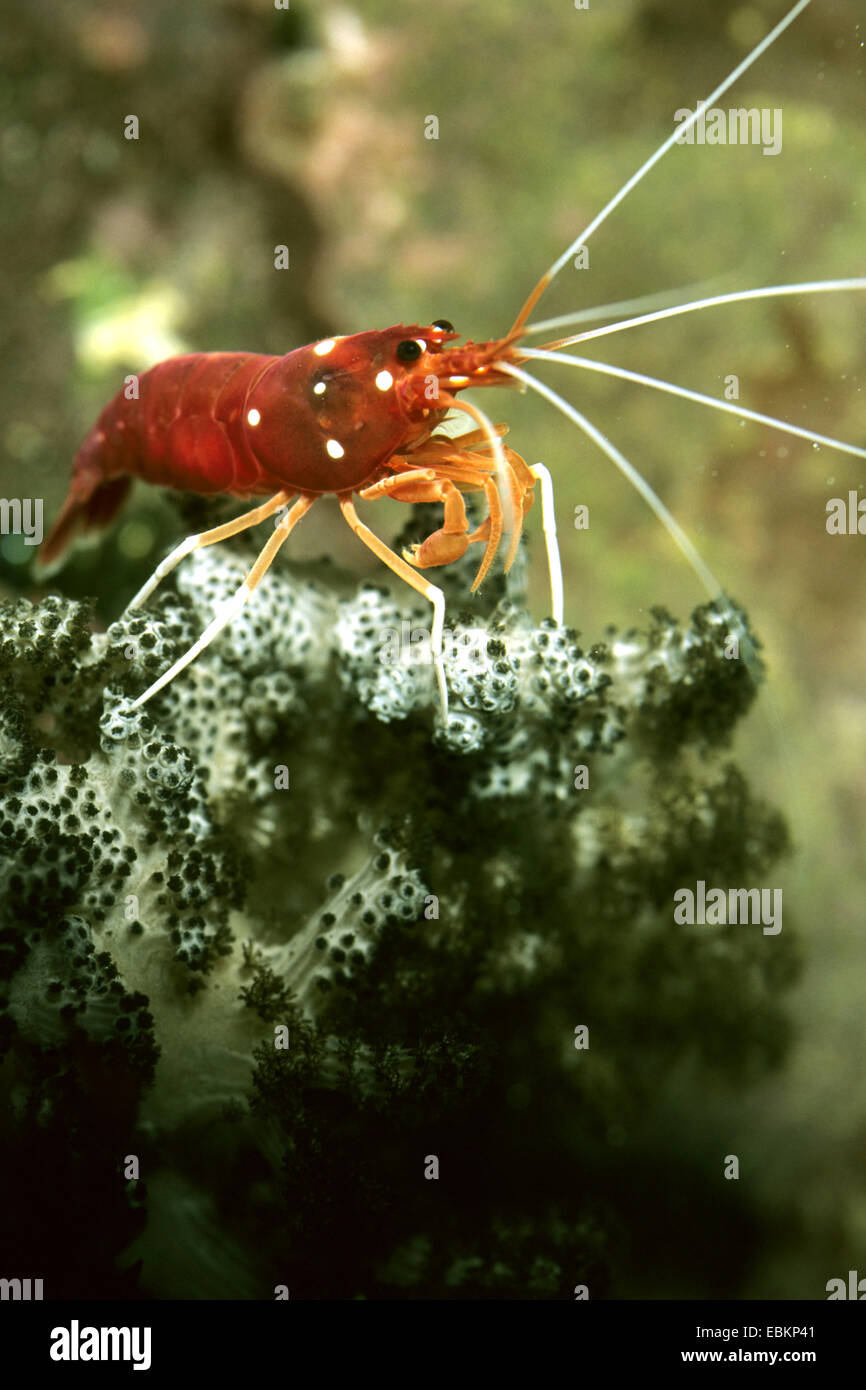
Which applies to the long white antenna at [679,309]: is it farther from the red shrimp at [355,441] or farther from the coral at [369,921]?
the coral at [369,921]

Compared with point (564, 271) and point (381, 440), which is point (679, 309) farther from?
point (564, 271)

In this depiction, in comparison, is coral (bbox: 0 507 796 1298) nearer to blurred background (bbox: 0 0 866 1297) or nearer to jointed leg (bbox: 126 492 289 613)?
jointed leg (bbox: 126 492 289 613)

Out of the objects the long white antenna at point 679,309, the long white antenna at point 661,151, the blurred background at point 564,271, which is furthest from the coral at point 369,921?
the long white antenna at point 661,151

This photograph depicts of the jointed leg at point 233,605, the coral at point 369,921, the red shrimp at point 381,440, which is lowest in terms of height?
the coral at point 369,921

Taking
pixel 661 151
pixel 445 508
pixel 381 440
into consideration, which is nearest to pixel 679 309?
pixel 661 151

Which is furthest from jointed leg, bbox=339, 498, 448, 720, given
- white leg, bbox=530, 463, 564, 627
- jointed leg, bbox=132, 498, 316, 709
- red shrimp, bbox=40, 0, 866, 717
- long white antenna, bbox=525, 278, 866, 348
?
long white antenna, bbox=525, 278, 866, 348
